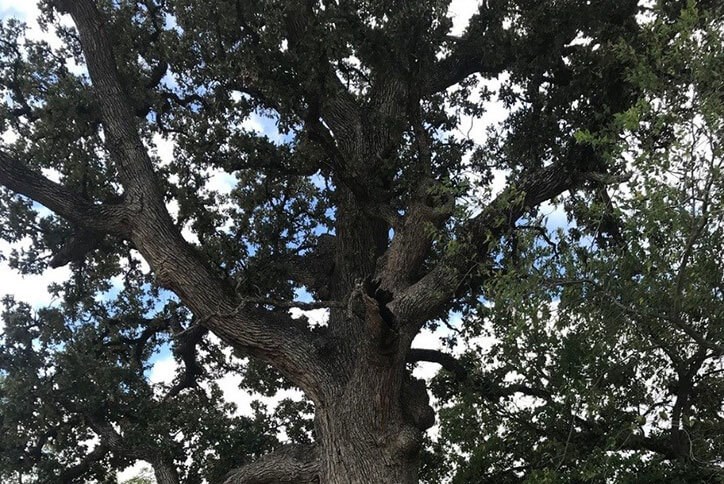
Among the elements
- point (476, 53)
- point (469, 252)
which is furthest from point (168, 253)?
point (476, 53)

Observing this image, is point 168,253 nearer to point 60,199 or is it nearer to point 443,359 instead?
point 60,199

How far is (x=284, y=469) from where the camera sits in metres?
6.17

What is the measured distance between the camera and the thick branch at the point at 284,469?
19.8 feet

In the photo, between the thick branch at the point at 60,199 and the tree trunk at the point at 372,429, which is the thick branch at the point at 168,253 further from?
the tree trunk at the point at 372,429

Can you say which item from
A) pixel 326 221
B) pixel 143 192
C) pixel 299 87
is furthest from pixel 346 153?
pixel 143 192

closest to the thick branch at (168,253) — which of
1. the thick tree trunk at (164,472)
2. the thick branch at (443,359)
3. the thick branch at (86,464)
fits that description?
the thick branch at (443,359)

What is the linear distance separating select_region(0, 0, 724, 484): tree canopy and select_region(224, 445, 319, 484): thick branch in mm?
31

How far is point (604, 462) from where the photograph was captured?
18.2ft

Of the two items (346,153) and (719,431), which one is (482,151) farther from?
(719,431)

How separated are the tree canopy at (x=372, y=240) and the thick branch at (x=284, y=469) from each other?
0.03 meters

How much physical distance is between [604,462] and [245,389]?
6.63 m

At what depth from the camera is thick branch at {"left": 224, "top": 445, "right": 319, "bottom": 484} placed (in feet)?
19.8

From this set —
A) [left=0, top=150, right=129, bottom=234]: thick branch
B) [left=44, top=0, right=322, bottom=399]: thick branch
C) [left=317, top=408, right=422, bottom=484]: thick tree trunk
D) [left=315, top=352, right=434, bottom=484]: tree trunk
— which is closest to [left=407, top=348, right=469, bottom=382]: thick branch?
[left=315, top=352, right=434, bottom=484]: tree trunk

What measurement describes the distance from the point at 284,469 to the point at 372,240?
10.9ft
